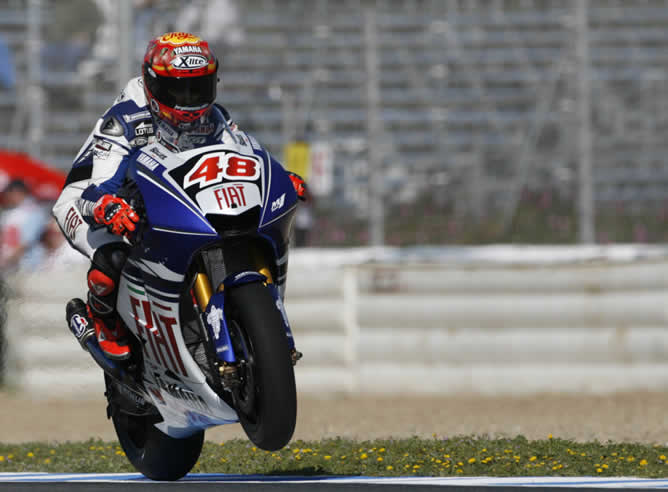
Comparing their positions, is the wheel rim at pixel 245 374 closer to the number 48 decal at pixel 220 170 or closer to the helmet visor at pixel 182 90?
the number 48 decal at pixel 220 170

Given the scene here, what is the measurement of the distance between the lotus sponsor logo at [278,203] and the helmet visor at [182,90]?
564mm

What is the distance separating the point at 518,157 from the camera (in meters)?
12.9

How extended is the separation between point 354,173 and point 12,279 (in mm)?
4261

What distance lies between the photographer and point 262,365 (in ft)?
14.3

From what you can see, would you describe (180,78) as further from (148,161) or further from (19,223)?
(19,223)

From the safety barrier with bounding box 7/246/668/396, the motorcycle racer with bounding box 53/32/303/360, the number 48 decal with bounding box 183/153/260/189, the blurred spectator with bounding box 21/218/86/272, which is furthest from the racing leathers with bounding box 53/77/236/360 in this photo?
the blurred spectator with bounding box 21/218/86/272

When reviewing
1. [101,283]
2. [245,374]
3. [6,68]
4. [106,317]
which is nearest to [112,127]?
[101,283]

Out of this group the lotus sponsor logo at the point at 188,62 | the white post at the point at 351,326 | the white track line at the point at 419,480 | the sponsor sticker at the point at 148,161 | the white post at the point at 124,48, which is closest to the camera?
the white track line at the point at 419,480

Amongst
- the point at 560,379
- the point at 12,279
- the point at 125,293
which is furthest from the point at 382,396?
the point at 125,293

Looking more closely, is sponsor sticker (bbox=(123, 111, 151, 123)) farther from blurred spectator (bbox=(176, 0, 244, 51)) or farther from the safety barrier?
blurred spectator (bbox=(176, 0, 244, 51))

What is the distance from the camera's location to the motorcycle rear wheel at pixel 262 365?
14.3 ft

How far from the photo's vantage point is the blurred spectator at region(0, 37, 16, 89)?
13.5 m

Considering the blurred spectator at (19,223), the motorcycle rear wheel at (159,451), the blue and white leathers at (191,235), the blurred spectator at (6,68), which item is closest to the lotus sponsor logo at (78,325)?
the blue and white leathers at (191,235)

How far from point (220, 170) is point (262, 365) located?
2.64ft
